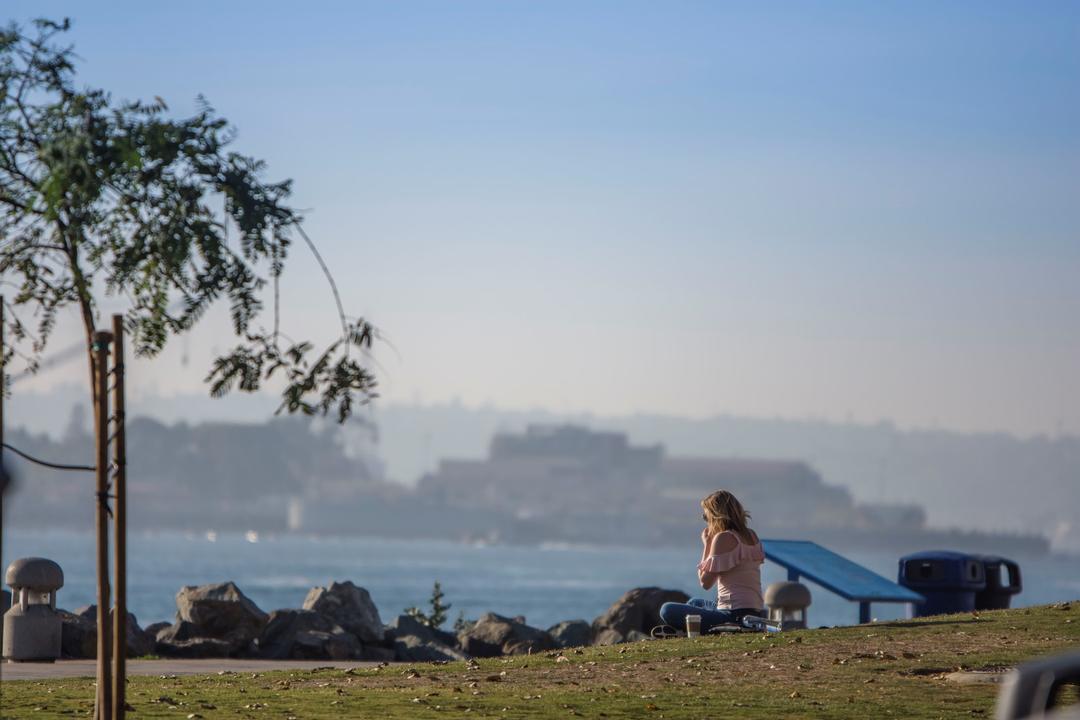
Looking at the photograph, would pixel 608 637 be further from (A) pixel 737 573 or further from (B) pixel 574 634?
(A) pixel 737 573

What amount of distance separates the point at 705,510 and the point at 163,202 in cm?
706

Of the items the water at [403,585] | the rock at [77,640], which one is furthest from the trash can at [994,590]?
the water at [403,585]

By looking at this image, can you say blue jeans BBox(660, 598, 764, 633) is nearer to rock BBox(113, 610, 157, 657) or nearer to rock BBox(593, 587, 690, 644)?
rock BBox(593, 587, 690, 644)

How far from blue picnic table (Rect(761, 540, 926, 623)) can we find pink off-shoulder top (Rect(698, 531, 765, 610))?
2268mm

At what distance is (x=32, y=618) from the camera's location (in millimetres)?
15438

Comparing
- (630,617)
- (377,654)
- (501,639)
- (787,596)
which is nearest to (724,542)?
(787,596)

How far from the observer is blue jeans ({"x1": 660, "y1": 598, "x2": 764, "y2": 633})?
14.8m

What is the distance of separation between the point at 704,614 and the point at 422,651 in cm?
550

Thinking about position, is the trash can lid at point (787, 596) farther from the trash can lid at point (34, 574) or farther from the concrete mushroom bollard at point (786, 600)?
the trash can lid at point (34, 574)

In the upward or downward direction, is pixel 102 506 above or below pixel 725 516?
below

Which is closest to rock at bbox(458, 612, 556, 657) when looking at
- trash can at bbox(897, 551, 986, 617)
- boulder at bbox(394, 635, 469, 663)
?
boulder at bbox(394, 635, 469, 663)

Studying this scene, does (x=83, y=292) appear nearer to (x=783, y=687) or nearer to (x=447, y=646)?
(x=783, y=687)

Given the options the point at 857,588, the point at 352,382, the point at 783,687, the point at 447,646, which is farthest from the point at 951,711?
the point at 447,646

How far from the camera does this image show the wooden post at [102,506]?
863cm
